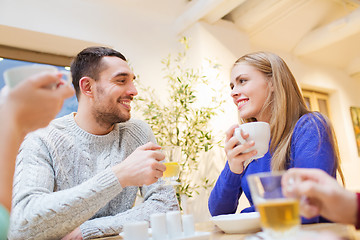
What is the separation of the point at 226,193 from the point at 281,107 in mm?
521

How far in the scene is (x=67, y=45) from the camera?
11.6 feet

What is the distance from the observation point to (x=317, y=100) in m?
6.07

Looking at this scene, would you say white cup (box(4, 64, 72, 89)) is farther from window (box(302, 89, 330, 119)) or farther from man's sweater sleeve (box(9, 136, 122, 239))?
window (box(302, 89, 330, 119))

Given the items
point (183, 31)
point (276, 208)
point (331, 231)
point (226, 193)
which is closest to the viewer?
point (276, 208)

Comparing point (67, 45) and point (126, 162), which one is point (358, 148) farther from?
point (126, 162)

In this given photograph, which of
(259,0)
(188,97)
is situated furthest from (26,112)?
(259,0)

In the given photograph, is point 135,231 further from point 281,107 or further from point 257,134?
point 281,107

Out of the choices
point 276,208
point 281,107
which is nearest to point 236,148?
point 281,107

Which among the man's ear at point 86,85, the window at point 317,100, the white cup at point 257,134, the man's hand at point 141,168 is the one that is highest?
the window at point 317,100

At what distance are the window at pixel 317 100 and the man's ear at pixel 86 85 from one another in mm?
4711

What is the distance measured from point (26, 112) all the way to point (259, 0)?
394cm

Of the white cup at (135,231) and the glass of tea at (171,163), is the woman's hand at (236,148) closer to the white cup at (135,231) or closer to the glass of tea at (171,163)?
the glass of tea at (171,163)

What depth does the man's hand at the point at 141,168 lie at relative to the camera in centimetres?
124

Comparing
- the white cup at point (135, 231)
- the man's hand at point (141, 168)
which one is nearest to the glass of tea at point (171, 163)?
the man's hand at point (141, 168)
